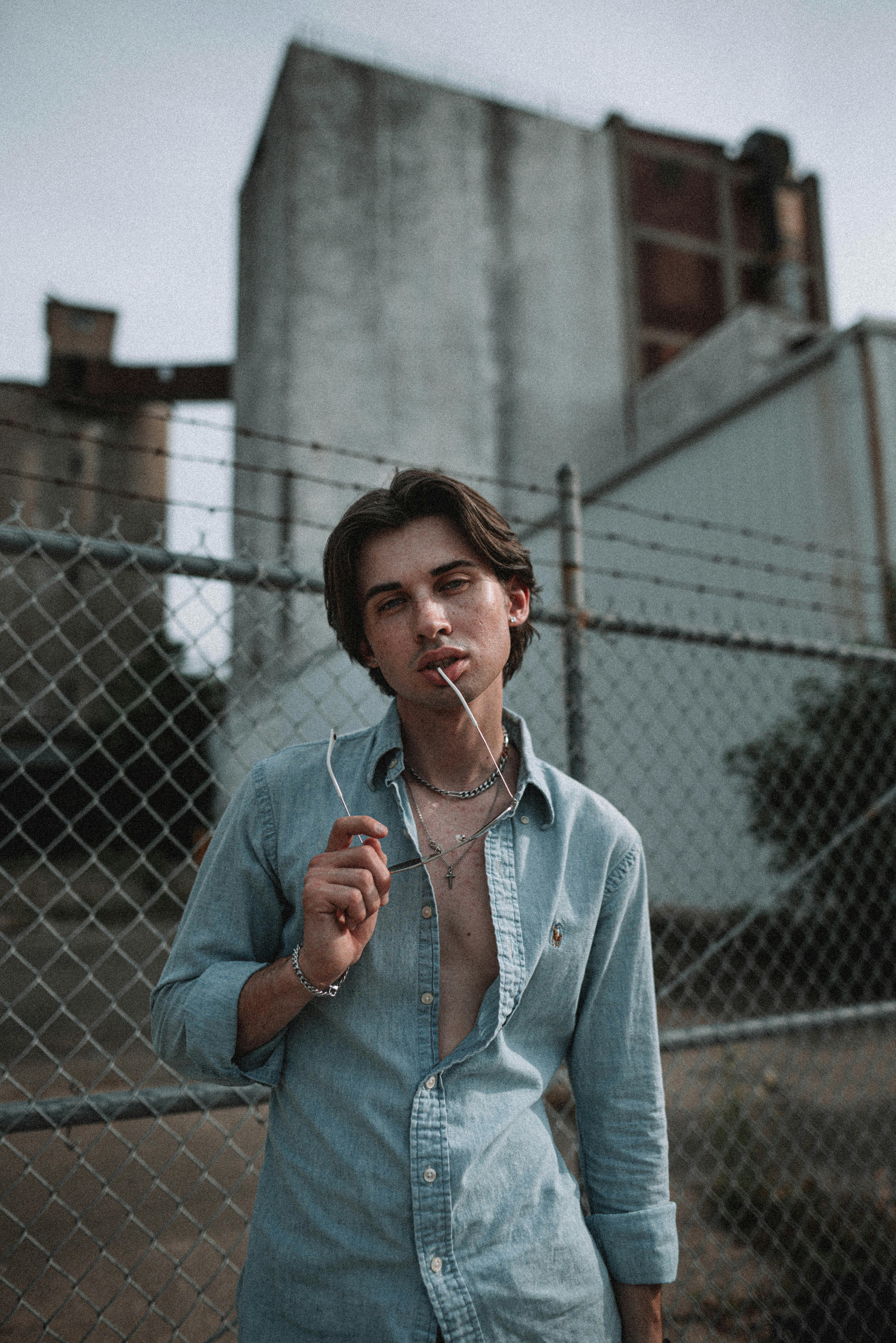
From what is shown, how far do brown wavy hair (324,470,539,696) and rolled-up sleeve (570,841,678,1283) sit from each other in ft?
1.63

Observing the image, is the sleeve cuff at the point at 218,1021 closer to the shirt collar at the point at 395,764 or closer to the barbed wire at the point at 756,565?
the shirt collar at the point at 395,764

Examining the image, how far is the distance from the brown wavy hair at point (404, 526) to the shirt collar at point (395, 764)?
0.09 metres

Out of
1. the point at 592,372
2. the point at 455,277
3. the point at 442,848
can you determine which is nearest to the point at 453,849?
the point at 442,848

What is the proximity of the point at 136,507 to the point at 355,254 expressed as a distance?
6.71 meters

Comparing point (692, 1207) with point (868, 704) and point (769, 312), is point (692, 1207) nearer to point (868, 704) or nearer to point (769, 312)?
point (868, 704)

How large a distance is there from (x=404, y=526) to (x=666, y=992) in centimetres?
167

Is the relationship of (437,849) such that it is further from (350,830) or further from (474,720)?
(350,830)

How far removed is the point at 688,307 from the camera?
19.5 metres

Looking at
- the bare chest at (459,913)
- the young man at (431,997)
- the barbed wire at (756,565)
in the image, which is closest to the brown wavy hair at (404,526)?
the young man at (431,997)

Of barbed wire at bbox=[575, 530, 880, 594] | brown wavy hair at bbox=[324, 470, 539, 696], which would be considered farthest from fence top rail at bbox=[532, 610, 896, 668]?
brown wavy hair at bbox=[324, 470, 539, 696]

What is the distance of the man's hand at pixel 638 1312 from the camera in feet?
4.42

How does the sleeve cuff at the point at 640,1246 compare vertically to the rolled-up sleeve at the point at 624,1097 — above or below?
below

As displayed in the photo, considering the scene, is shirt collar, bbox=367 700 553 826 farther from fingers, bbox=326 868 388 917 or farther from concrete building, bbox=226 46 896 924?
concrete building, bbox=226 46 896 924

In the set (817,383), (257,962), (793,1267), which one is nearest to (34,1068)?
(793,1267)
